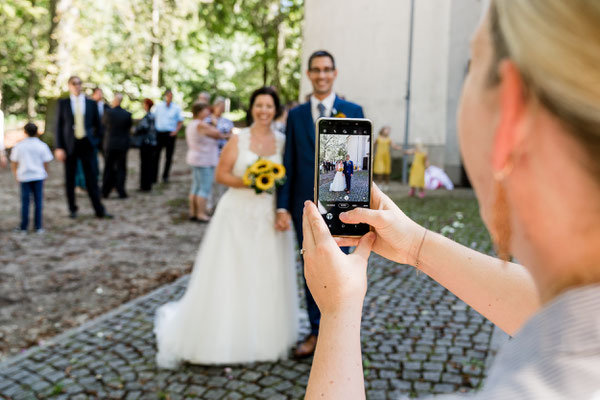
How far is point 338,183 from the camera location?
1850mm

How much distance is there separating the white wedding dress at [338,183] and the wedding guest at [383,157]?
14639 mm

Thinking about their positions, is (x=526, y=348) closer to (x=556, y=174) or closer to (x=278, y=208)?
(x=556, y=174)

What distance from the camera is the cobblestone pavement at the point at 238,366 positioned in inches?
157

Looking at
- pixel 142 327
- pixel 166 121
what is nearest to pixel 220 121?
pixel 166 121

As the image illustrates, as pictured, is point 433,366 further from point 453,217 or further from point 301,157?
point 453,217

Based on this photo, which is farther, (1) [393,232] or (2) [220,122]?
(2) [220,122]

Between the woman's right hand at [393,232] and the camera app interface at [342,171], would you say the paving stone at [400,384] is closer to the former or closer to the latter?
the camera app interface at [342,171]

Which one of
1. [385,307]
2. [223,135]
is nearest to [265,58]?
[223,135]

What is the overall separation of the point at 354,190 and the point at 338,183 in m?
0.06

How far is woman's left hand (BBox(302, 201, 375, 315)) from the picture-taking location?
1.18 m

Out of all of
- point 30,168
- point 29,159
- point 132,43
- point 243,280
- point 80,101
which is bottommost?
point 243,280

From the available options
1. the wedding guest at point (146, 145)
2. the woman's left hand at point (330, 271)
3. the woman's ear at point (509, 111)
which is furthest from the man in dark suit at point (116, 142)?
the woman's ear at point (509, 111)

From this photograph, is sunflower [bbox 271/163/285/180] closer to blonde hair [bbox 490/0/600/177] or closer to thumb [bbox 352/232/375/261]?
thumb [bbox 352/232/375/261]

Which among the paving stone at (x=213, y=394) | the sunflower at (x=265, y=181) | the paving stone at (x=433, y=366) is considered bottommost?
the paving stone at (x=213, y=394)
